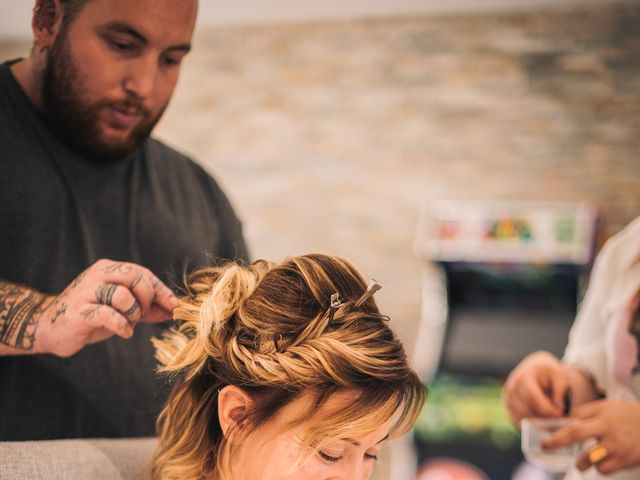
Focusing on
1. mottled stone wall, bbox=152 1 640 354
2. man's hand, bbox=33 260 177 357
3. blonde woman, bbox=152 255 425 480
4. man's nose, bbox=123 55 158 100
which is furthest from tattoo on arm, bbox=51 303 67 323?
mottled stone wall, bbox=152 1 640 354

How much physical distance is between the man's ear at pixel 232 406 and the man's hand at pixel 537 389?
575mm

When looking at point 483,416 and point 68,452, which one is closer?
point 68,452

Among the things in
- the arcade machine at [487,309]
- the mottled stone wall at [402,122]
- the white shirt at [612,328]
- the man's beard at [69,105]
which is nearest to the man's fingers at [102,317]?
the man's beard at [69,105]

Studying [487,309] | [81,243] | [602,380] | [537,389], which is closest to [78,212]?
[81,243]

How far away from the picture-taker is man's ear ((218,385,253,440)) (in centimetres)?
112

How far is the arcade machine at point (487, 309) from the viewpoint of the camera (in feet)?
9.82

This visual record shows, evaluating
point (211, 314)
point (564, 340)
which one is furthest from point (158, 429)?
point (564, 340)

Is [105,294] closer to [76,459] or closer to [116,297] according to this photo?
[116,297]

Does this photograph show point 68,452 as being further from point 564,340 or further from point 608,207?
point 608,207

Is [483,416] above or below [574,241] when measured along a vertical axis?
below

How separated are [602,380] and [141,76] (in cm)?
101

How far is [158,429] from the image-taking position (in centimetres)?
132

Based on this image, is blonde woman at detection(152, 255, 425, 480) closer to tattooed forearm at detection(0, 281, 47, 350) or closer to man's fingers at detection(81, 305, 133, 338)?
man's fingers at detection(81, 305, 133, 338)

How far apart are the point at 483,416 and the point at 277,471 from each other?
2.07m
